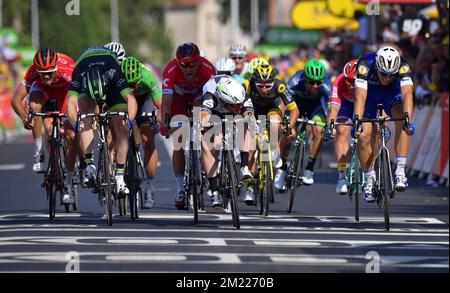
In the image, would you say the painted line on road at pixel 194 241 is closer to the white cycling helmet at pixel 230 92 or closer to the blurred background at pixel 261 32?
the white cycling helmet at pixel 230 92

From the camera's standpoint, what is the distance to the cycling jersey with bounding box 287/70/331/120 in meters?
18.7

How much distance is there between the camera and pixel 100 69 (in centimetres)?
1586

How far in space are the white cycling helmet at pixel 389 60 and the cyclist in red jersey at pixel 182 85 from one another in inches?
78.7

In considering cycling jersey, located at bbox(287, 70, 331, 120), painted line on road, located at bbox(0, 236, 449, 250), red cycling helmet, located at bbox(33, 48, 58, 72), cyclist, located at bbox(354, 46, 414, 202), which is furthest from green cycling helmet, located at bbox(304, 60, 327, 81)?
painted line on road, located at bbox(0, 236, 449, 250)

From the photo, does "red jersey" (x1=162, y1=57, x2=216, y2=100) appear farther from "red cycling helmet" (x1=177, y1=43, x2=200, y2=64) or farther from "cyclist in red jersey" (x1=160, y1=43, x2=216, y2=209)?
"red cycling helmet" (x1=177, y1=43, x2=200, y2=64)

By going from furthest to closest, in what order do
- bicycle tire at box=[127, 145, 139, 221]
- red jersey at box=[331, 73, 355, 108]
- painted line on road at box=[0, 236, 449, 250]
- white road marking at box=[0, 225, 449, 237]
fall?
red jersey at box=[331, 73, 355, 108], bicycle tire at box=[127, 145, 139, 221], white road marking at box=[0, 225, 449, 237], painted line on road at box=[0, 236, 449, 250]

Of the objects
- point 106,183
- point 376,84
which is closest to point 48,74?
point 106,183

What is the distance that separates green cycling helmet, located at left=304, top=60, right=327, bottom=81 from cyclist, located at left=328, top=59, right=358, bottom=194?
0.57 metres

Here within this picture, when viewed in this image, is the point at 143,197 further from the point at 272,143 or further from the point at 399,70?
the point at 399,70

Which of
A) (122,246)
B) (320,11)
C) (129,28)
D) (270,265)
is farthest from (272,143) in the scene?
(129,28)

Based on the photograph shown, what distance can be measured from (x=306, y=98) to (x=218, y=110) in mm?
3235

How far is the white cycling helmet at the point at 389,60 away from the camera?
51.4ft

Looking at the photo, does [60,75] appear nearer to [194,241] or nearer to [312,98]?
[312,98]

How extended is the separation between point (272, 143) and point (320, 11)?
3180cm
